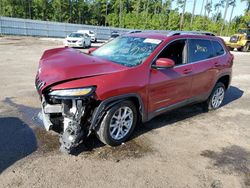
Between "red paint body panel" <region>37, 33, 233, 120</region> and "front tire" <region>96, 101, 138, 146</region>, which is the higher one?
"red paint body panel" <region>37, 33, 233, 120</region>

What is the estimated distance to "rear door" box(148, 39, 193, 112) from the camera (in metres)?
4.23

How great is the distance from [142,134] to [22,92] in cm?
362

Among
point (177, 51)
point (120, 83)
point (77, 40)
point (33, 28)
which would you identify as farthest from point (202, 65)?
point (33, 28)

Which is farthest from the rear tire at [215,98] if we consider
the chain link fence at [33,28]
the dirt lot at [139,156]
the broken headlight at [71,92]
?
the chain link fence at [33,28]

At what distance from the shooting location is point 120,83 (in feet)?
12.2

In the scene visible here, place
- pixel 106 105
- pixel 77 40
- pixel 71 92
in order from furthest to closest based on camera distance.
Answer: pixel 77 40
pixel 106 105
pixel 71 92

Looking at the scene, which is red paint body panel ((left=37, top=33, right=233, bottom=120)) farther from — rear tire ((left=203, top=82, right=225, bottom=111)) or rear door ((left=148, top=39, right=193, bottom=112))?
rear tire ((left=203, top=82, right=225, bottom=111))

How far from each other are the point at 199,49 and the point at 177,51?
0.74 meters

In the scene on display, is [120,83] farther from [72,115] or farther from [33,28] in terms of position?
[33,28]

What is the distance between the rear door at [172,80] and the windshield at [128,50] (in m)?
0.25

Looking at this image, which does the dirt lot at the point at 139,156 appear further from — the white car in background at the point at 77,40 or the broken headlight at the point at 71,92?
the white car in background at the point at 77,40

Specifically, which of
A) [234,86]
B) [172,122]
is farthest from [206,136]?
[234,86]

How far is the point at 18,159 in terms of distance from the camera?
11.5 ft

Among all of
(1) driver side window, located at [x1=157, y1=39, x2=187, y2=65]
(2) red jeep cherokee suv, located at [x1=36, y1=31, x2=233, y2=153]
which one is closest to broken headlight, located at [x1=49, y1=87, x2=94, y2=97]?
(2) red jeep cherokee suv, located at [x1=36, y1=31, x2=233, y2=153]
